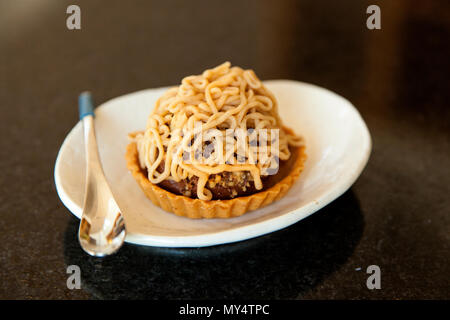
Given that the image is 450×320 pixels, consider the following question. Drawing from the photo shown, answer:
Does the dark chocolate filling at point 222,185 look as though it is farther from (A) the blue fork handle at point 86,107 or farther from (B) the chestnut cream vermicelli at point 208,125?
(A) the blue fork handle at point 86,107

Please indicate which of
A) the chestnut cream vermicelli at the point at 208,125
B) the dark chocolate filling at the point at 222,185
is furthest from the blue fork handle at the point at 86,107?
the dark chocolate filling at the point at 222,185

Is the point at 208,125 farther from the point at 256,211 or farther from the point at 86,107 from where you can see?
the point at 86,107

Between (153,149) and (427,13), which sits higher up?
(427,13)

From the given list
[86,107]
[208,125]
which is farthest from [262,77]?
[208,125]

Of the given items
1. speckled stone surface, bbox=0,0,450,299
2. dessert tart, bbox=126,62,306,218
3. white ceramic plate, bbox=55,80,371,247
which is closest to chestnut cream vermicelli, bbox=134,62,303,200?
dessert tart, bbox=126,62,306,218
